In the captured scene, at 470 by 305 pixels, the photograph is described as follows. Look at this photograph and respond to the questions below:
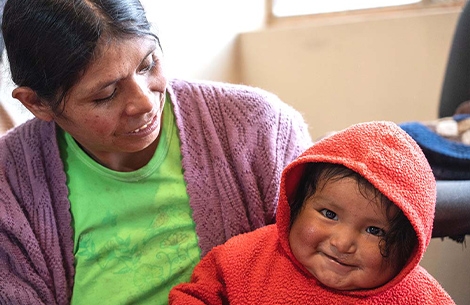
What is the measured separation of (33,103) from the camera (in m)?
Answer: 1.15

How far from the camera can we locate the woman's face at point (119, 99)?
1.00m

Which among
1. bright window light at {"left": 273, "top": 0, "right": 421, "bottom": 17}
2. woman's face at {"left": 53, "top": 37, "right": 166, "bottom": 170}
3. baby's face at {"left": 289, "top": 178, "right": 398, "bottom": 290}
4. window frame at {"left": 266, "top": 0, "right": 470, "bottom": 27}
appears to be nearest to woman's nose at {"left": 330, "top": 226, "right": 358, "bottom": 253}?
baby's face at {"left": 289, "top": 178, "right": 398, "bottom": 290}

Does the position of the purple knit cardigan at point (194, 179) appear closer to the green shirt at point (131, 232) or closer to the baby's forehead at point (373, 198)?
the green shirt at point (131, 232)

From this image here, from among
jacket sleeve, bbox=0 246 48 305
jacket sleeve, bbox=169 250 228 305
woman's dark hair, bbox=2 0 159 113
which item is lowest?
jacket sleeve, bbox=169 250 228 305

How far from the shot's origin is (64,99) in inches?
42.1

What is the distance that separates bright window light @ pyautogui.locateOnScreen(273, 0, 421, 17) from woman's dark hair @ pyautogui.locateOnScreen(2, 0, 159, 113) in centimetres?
183

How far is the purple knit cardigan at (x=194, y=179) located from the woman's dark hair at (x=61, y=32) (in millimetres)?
233

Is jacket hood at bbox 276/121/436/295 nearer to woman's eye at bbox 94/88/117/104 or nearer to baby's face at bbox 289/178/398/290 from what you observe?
baby's face at bbox 289/178/398/290


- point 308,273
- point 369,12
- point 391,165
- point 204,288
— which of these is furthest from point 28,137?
point 369,12

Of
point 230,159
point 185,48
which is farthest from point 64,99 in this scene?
point 185,48

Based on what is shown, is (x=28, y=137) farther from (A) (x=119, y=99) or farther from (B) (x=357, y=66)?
(B) (x=357, y=66)

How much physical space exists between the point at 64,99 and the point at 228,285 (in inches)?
19.9

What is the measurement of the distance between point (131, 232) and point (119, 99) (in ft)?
1.08

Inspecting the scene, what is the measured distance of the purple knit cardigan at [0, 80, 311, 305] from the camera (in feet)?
3.81
